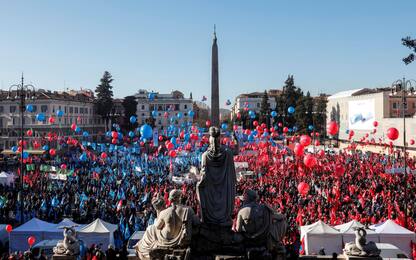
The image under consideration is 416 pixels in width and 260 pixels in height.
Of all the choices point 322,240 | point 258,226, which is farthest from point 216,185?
point 322,240

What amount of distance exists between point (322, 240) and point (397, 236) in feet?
6.72

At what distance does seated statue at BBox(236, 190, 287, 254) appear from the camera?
282 inches

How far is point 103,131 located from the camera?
254 ft

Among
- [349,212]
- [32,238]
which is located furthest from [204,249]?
[349,212]

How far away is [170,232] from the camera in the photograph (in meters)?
7.12

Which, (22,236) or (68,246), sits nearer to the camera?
(68,246)

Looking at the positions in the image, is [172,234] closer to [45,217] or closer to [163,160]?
[45,217]

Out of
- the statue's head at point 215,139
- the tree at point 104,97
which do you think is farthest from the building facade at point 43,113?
the statue's head at point 215,139

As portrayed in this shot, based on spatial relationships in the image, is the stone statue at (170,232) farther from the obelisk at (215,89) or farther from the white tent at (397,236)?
the white tent at (397,236)

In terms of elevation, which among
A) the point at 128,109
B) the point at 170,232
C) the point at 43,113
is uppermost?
the point at 128,109

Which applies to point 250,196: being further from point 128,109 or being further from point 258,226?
point 128,109

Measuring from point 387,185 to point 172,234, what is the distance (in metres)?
18.3

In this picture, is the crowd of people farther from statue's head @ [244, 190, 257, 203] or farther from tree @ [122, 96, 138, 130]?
tree @ [122, 96, 138, 130]

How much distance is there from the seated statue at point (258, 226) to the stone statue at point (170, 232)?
0.77 metres
